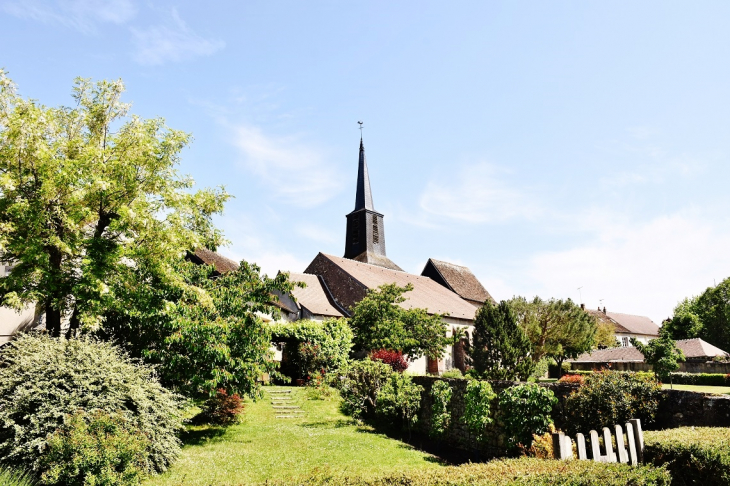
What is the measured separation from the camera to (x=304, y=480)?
17.7 ft

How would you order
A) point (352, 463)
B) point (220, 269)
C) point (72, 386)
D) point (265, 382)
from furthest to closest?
point (220, 269) → point (265, 382) → point (352, 463) → point (72, 386)

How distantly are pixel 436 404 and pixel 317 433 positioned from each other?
13.5ft

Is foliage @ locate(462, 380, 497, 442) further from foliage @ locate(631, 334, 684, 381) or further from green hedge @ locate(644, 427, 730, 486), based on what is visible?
foliage @ locate(631, 334, 684, 381)

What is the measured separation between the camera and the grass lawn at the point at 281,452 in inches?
403

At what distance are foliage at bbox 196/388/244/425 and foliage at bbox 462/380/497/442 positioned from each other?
7974mm

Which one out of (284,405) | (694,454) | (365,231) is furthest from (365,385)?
(365,231)

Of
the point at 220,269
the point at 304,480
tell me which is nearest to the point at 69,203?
the point at 304,480

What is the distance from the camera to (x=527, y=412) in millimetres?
11695

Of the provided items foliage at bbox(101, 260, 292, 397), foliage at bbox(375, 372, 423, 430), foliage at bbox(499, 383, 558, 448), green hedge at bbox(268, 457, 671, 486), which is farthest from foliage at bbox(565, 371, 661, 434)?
foliage at bbox(101, 260, 292, 397)

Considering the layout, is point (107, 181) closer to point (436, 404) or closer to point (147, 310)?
point (147, 310)

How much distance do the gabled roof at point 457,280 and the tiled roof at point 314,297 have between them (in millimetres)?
16522

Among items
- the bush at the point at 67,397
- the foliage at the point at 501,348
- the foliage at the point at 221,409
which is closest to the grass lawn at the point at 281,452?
the foliage at the point at 221,409

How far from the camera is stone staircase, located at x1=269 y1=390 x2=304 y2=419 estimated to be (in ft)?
58.0

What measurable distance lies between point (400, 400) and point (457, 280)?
3544cm
